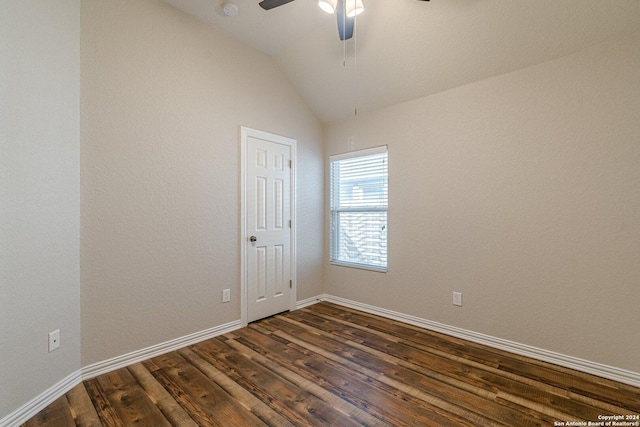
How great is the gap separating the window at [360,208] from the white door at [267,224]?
2.30 ft

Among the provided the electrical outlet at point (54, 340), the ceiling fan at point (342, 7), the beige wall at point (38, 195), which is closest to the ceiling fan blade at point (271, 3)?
the ceiling fan at point (342, 7)

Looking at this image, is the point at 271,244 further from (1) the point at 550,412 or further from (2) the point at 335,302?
(1) the point at 550,412

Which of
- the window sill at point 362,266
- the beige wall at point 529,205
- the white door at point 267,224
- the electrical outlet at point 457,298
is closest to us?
the beige wall at point 529,205

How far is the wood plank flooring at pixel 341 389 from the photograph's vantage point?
1.71 metres

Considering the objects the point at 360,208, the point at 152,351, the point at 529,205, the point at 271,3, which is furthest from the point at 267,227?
the point at 529,205

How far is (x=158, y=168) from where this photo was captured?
2.50 metres

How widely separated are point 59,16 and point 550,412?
13.3ft

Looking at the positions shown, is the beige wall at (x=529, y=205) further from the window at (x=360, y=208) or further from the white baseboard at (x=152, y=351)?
the white baseboard at (x=152, y=351)

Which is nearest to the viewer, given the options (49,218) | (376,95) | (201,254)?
(49,218)

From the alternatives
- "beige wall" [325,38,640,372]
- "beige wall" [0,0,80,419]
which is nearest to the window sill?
"beige wall" [325,38,640,372]

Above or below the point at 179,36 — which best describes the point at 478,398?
below

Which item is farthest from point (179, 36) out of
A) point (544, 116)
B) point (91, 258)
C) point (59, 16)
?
point (544, 116)

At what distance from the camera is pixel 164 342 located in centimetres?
253

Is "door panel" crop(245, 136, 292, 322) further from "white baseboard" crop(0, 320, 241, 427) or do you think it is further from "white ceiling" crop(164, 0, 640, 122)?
"white ceiling" crop(164, 0, 640, 122)
